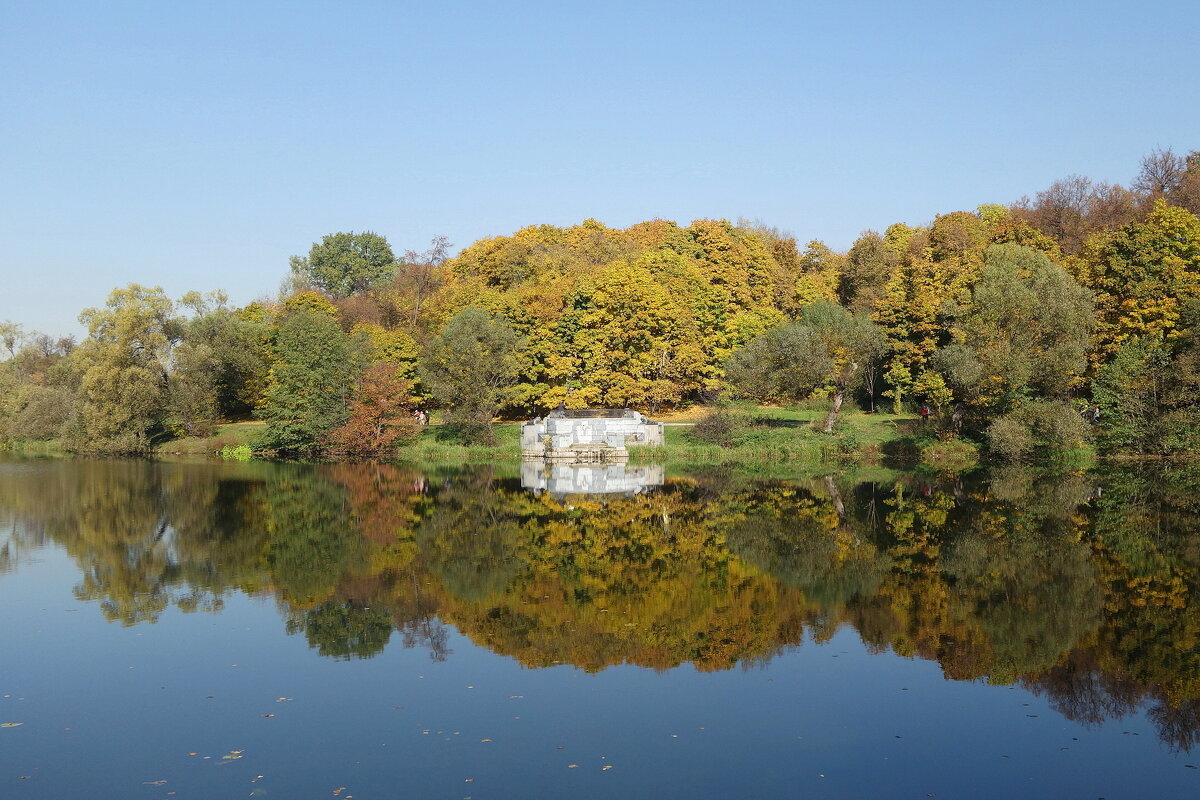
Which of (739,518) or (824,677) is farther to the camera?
(739,518)

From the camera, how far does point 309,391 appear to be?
53969 millimetres

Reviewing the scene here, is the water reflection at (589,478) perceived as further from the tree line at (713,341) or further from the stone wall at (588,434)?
the tree line at (713,341)

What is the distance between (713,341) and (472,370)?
56.3 feet

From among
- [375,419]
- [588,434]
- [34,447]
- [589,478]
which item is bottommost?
[34,447]

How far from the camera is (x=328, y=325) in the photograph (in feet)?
187

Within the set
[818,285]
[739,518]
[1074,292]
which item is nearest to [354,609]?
[739,518]

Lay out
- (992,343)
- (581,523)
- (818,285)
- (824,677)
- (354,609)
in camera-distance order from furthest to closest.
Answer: (818,285)
(992,343)
(581,523)
(354,609)
(824,677)

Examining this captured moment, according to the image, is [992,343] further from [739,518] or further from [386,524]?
[386,524]

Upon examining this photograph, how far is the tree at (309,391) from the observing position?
54.0m

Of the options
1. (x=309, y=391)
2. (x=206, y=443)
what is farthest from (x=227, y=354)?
(x=309, y=391)

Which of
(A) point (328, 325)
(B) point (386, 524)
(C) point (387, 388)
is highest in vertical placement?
(A) point (328, 325)

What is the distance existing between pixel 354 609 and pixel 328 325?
42786 millimetres

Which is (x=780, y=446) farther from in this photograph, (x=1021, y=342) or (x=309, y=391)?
(x=309, y=391)

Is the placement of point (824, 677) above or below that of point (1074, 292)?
below
